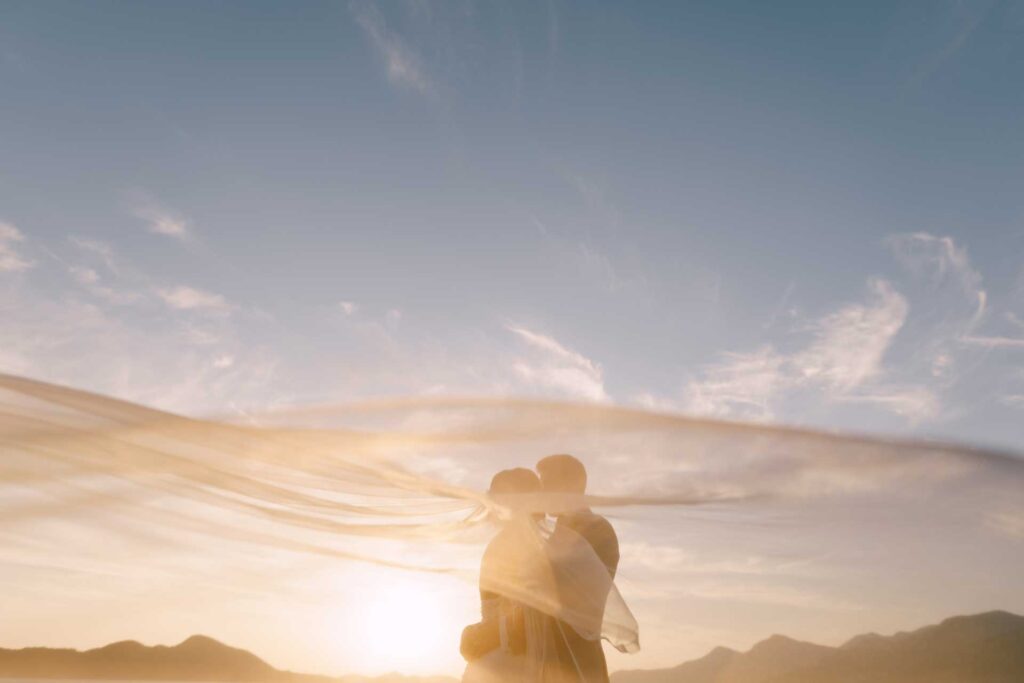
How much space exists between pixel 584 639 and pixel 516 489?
4.23 ft

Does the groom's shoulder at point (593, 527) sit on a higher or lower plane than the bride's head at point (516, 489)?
lower

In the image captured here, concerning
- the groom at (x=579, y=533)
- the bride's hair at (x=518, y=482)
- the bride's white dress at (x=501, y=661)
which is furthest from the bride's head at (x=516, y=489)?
the bride's white dress at (x=501, y=661)

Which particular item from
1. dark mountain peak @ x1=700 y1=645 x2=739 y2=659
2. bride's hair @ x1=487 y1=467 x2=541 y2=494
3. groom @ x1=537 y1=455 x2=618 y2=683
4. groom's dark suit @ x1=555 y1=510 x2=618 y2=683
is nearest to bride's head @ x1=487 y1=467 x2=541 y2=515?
bride's hair @ x1=487 y1=467 x2=541 y2=494

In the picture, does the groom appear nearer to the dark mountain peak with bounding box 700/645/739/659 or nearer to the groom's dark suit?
the groom's dark suit

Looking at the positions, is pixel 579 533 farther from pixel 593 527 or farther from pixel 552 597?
pixel 552 597

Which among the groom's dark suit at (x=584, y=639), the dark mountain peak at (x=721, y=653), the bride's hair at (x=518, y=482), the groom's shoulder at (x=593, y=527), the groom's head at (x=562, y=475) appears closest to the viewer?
the groom's dark suit at (x=584, y=639)

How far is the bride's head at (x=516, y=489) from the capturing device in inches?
245

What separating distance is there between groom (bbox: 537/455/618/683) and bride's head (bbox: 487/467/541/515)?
0.11 m

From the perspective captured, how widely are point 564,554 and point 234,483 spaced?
321 centimetres

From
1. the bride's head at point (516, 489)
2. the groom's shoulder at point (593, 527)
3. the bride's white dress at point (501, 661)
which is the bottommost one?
the bride's white dress at point (501, 661)

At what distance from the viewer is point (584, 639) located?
580cm

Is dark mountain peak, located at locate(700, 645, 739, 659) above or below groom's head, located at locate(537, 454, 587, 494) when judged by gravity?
below

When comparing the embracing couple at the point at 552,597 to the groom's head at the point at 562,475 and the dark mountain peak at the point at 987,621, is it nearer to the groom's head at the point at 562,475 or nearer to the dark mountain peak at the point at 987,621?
the groom's head at the point at 562,475

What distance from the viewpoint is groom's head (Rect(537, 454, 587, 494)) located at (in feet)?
20.2
